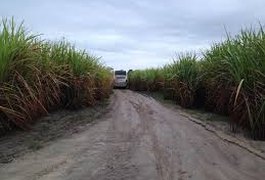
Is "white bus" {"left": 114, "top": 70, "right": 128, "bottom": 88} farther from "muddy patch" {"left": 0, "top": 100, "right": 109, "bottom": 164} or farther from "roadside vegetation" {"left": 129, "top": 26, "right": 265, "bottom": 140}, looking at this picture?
"muddy patch" {"left": 0, "top": 100, "right": 109, "bottom": 164}

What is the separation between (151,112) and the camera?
12.6m

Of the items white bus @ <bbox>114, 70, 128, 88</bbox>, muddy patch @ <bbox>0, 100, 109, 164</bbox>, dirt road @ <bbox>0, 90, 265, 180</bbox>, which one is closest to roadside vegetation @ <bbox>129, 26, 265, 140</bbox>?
dirt road @ <bbox>0, 90, 265, 180</bbox>

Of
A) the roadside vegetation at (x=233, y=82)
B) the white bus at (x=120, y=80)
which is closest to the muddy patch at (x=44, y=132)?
the roadside vegetation at (x=233, y=82)

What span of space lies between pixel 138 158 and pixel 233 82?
12.3 ft

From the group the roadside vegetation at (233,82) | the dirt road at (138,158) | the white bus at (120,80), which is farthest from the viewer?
the white bus at (120,80)

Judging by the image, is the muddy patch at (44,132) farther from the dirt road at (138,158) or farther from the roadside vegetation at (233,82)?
the roadside vegetation at (233,82)

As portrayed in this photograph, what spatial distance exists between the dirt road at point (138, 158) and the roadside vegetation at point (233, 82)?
0.77 m

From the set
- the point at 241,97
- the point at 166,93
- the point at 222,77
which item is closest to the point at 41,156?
the point at 241,97

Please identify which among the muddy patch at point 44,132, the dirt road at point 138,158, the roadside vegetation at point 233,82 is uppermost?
the roadside vegetation at point 233,82

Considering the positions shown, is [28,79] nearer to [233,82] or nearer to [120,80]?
[233,82]

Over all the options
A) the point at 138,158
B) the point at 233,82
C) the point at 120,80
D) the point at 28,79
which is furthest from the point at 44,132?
the point at 120,80

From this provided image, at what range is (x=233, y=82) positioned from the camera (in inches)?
374

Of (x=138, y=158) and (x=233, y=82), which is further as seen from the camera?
(x=233, y=82)

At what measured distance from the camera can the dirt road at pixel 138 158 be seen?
18.6 ft
